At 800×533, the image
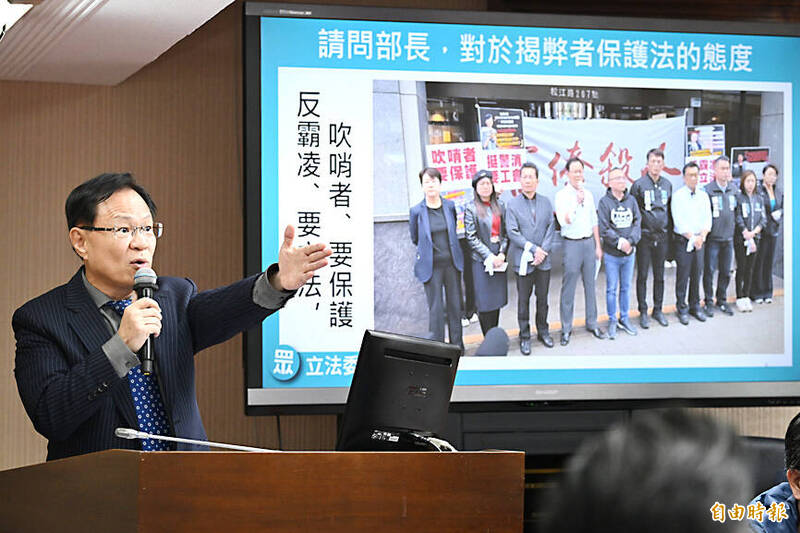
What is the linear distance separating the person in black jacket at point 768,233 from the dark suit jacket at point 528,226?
85 centimetres

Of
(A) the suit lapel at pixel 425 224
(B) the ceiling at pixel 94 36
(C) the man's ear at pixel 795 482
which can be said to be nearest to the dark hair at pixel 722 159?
(A) the suit lapel at pixel 425 224

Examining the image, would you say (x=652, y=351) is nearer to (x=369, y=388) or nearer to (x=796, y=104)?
(x=796, y=104)

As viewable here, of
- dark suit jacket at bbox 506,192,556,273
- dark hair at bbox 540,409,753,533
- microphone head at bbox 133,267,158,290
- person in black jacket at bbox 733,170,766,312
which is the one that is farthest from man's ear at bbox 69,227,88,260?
person in black jacket at bbox 733,170,766,312

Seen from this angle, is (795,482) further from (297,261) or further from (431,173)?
(431,173)

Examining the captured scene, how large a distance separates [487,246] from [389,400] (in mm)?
1876

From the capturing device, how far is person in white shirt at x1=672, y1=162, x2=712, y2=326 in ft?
13.4

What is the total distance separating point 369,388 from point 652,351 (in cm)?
213

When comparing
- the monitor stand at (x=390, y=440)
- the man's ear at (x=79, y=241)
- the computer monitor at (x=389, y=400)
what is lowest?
the monitor stand at (x=390, y=440)

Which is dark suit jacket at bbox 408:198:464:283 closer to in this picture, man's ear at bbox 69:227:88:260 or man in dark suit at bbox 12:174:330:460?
man in dark suit at bbox 12:174:330:460

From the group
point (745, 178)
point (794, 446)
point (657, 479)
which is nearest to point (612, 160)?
point (745, 178)

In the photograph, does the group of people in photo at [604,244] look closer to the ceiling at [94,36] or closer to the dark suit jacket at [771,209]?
the dark suit jacket at [771,209]

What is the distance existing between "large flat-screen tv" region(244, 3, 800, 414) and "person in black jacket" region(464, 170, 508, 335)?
0.12 ft

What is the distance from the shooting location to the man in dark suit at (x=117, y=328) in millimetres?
2160

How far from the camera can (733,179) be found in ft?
13.5
